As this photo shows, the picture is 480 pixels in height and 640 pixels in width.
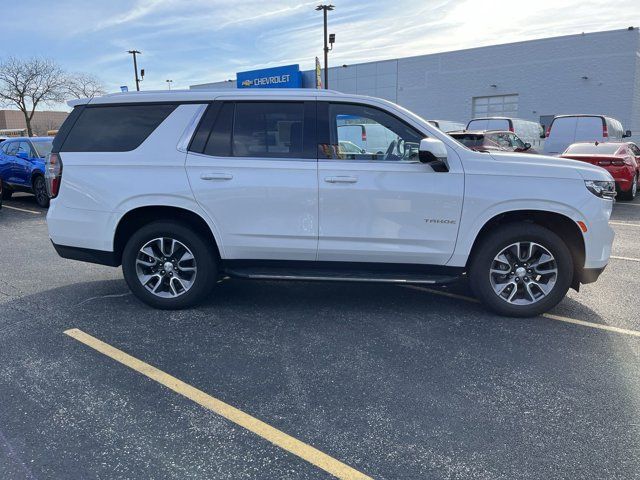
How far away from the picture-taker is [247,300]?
5.15 m

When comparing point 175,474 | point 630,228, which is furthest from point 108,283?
point 630,228

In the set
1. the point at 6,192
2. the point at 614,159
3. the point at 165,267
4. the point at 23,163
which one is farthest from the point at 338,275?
the point at 6,192

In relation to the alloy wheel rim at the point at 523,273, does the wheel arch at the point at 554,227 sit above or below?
above

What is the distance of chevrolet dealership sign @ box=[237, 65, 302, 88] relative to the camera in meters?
39.1

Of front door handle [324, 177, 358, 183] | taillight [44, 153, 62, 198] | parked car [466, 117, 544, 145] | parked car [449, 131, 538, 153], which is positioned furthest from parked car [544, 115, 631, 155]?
taillight [44, 153, 62, 198]

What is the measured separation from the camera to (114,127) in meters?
4.64

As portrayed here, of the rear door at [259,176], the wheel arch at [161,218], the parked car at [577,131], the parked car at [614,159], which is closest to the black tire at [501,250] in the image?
the rear door at [259,176]

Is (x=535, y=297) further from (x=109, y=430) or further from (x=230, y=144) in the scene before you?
(x=109, y=430)

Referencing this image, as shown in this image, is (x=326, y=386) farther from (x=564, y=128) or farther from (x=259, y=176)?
(x=564, y=128)

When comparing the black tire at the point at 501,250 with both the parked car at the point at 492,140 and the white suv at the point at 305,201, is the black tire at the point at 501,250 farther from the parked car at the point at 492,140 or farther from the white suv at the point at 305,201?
the parked car at the point at 492,140

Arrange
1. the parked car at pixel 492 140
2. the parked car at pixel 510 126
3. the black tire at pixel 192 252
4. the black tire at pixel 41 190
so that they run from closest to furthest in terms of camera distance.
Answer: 1. the black tire at pixel 192 252
2. the black tire at pixel 41 190
3. the parked car at pixel 492 140
4. the parked car at pixel 510 126

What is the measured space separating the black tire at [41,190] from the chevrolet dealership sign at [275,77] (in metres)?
28.7

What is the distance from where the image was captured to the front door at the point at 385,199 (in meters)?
4.29

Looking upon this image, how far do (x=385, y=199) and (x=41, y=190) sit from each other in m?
10.6
